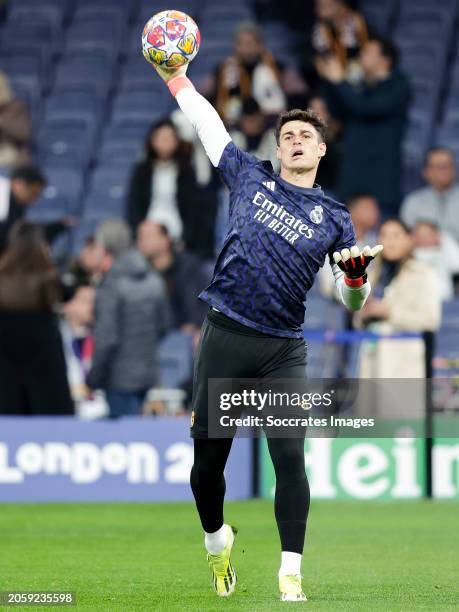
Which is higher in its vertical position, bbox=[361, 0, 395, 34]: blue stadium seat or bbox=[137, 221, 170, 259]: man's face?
bbox=[361, 0, 395, 34]: blue stadium seat

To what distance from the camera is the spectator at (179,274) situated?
49.8 feet

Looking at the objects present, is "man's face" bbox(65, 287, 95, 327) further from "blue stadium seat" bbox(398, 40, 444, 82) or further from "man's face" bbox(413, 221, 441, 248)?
"blue stadium seat" bbox(398, 40, 444, 82)

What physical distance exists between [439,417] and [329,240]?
661cm

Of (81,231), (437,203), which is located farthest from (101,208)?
(437,203)

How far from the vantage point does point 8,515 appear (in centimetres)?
1231

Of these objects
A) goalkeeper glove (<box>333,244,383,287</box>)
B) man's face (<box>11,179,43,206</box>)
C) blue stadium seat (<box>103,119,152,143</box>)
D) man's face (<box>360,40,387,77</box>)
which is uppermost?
blue stadium seat (<box>103,119,152,143</box>)

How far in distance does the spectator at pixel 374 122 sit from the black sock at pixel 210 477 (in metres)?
8.82

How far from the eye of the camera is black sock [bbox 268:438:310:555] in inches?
275

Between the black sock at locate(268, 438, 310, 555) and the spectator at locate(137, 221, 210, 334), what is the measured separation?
8.09 metres

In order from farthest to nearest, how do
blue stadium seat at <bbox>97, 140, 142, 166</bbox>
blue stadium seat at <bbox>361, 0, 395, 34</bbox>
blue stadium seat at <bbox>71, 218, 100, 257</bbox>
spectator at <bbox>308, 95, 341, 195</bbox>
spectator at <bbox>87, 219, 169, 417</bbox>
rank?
1. blue stadium seat at <bbox>361, 0, 395, 34</bbox>
2. blue stadium seat at <bbox>97, 140, 142, 166</bbox>
3. blue stadium seat at <bbox>71, 218, 100, 257</bbox>
4. spectator at <bbox>308, 95, 341, 195</bbox>
5. spectator at <bbox>87, 219, 169, 417</bbox>

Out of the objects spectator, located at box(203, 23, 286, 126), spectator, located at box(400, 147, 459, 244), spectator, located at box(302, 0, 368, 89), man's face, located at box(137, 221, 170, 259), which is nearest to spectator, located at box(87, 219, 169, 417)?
Answer: man's face, located at box(137, 221, 170, 259)

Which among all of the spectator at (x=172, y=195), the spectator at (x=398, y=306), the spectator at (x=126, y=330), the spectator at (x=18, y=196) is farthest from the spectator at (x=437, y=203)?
the spectator at (x=18, y=196)

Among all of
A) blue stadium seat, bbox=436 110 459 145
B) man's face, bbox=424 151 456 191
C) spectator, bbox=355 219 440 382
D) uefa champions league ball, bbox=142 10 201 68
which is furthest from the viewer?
blue stadium seat, bbox=436 110 459 145

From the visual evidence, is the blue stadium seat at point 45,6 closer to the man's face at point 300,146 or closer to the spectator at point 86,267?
the spectator at point 86,267
